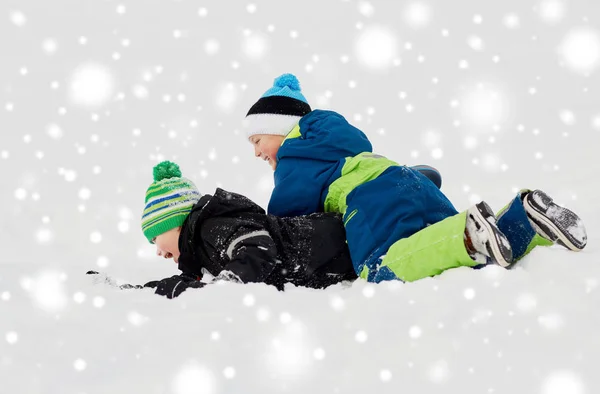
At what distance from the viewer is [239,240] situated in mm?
2207

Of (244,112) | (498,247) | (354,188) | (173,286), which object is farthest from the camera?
(244,112)

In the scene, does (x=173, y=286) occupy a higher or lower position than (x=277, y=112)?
lower

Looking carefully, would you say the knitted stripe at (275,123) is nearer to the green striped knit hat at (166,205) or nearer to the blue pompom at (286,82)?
the blue pompom at (286,82)

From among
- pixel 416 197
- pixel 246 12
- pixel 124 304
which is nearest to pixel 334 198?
pixel 416 197

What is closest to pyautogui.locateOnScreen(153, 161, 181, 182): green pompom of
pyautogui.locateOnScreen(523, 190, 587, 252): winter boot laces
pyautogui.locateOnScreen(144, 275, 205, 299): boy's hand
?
pyautogui.locateOnScreen(144, 275, 205, 299): boy's hand

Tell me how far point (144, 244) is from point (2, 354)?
7.20 ft

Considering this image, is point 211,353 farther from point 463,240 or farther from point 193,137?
point 193,137

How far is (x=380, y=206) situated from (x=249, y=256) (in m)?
0.45

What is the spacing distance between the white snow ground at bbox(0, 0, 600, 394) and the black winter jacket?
0.16 m

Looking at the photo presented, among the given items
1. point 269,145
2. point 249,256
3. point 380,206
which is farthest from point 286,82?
Answer: point 249,256

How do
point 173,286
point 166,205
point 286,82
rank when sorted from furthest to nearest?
point 286,82 → point 166,205 → point 173,286

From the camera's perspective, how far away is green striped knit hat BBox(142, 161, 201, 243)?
2439 millimetres

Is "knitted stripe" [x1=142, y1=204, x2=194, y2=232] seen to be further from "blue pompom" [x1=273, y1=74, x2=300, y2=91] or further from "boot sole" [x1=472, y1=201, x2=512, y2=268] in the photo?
"boot sole" [x1=472, y1=201, x2=512, y2=268]

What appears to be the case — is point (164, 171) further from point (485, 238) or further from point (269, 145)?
point (485, 238)
